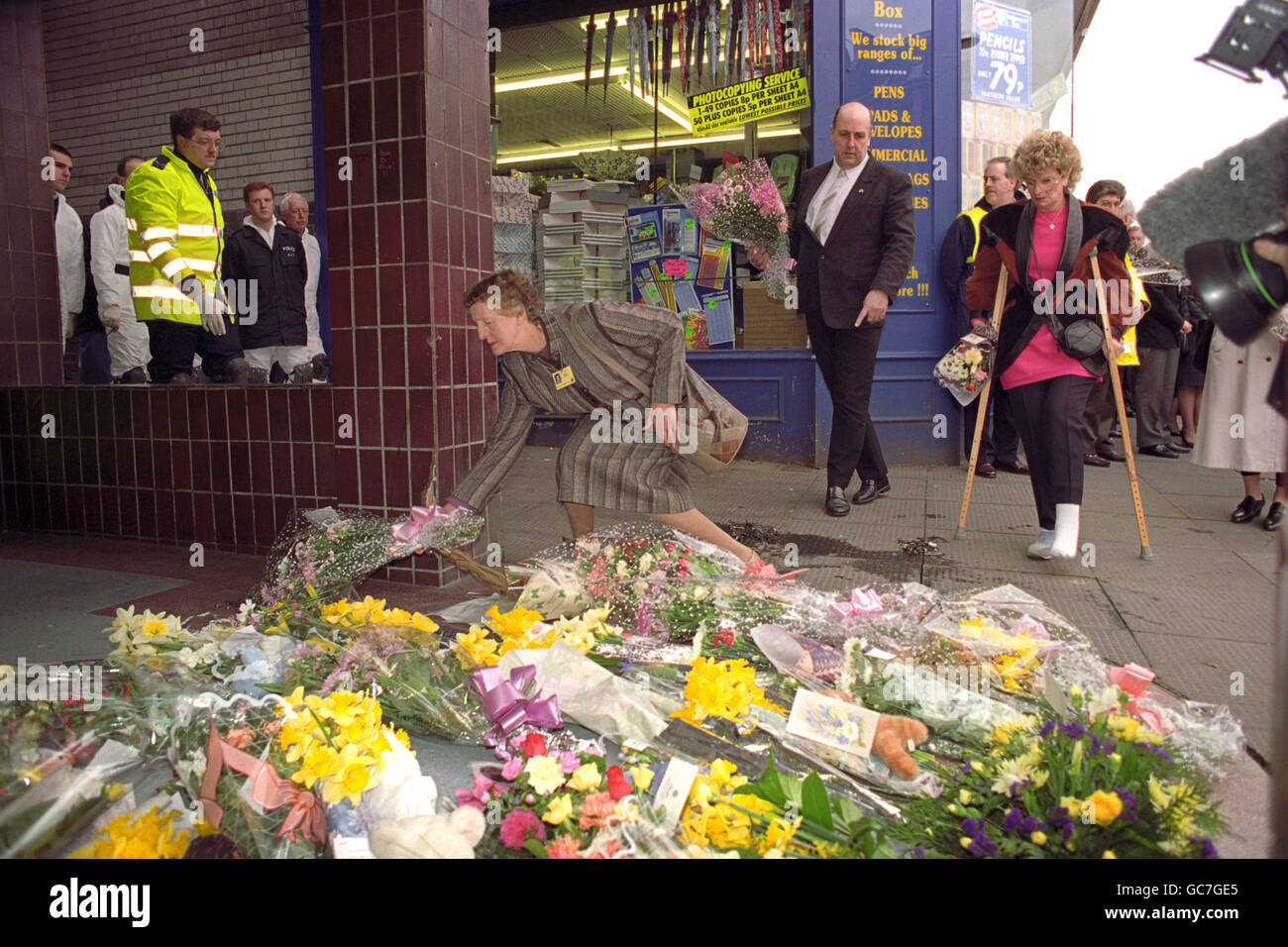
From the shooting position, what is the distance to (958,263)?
720cm

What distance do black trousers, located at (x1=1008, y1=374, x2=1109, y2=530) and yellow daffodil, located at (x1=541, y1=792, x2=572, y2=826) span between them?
360cm

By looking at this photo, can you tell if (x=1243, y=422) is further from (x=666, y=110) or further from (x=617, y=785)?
(x=666, y=110)

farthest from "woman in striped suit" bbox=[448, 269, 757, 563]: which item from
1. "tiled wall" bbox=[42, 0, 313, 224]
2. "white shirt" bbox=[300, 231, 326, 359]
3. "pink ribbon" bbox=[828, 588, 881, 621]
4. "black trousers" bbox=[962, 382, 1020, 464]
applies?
"tiled wall" bbox=[42, 0, 313, 224]

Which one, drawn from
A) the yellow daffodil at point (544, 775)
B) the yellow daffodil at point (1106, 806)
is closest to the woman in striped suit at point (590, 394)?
the yellow daffodil at point (544, 775)

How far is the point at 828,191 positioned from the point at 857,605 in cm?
358

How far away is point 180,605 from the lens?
14.3 feet

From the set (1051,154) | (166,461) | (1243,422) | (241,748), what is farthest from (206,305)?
(1243,422)

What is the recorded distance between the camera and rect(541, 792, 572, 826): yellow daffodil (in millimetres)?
1895

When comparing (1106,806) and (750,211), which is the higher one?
(750,211)

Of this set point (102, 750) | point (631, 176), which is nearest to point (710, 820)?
point (102, 750)

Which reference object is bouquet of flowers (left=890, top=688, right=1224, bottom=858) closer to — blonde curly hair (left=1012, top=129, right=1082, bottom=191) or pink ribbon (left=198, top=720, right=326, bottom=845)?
pink ribbon (left=198, top=720, right=326, bottom=845)
